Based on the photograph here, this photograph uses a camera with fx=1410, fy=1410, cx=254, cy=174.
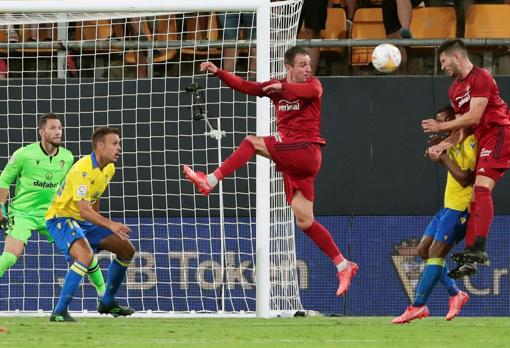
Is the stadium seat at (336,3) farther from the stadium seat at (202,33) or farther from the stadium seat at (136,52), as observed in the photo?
the stadium seat at (136,52)

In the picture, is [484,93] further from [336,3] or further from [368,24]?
[336,3]

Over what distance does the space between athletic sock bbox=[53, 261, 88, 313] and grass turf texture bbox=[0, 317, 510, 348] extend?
190 mm

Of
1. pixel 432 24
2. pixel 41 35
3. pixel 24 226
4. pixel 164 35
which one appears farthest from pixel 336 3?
pixel 24 226

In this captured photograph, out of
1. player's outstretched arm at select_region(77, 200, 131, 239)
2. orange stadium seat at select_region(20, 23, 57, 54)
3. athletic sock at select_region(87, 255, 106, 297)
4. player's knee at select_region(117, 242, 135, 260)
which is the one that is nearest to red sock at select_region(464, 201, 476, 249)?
player's outstretched arm at select_region(77, 200, 131, 239)

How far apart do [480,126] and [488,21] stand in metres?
5.77

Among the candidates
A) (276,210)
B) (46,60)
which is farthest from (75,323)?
(46,60)

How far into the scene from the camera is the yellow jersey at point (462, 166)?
11.2m

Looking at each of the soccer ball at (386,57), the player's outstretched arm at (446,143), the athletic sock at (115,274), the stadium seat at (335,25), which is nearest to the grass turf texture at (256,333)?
the athletic sock at (115,274)

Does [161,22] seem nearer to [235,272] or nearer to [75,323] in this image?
[235,272]

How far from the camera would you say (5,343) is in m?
8.73

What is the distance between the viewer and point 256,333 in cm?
972

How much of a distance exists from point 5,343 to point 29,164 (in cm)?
424

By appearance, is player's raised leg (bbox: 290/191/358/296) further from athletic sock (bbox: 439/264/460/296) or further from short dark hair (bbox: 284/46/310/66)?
short dark hair (bbox: 284/46/310/66)

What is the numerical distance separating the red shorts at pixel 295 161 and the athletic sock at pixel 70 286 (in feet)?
5.99
